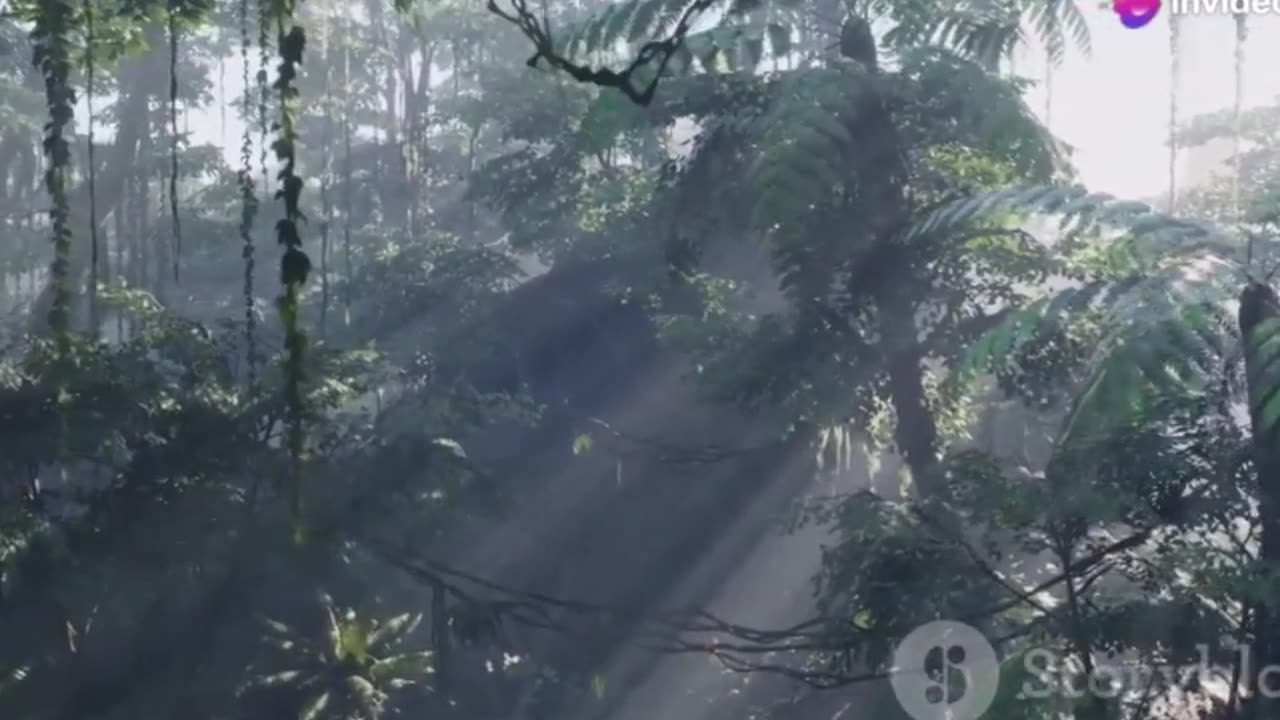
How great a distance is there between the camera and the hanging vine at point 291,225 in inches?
124

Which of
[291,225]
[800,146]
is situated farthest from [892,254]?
[291,225]

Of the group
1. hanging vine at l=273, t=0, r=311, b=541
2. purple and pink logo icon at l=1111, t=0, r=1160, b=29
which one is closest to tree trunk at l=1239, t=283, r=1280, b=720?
purple and pink logo icon at l=1111, t=0, r=1160, b=29

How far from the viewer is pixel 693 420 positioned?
55.4 feet

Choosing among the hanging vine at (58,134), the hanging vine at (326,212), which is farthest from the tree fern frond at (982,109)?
the hanging vine at (58,134)

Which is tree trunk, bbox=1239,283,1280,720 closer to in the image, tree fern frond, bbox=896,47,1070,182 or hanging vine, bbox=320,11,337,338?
tree fern frond, bbox=896,47,1070,182

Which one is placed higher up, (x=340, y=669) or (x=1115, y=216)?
(x=1115, y=216)

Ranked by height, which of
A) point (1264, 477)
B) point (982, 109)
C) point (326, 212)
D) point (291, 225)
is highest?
point (326, 212)

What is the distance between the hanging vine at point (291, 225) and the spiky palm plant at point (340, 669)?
8.31m

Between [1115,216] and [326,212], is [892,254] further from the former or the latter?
[326,212]

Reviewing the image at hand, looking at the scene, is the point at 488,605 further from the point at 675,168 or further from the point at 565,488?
the point at 565,488

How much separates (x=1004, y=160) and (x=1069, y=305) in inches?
110

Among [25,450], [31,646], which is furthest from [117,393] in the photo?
[31,646]

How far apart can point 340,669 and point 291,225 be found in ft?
30.5

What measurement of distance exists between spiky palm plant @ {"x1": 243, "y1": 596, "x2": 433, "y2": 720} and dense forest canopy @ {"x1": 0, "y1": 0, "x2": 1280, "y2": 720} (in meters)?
0.04
